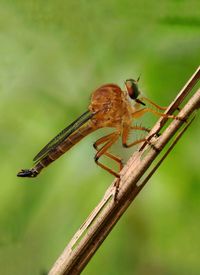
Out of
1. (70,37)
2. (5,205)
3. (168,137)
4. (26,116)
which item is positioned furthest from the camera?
(70,37)

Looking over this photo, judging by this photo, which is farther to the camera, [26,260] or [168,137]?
[26,260]

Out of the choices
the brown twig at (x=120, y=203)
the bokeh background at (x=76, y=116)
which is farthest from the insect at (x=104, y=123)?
the brown twig at (x=120, y=203)

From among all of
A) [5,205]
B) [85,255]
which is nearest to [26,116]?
[5,205]

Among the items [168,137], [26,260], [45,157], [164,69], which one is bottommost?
[26,260]

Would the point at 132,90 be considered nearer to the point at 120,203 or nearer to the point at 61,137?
the point at 61,137

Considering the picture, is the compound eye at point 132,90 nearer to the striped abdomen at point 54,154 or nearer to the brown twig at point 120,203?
the striped abdomen at point 54,154

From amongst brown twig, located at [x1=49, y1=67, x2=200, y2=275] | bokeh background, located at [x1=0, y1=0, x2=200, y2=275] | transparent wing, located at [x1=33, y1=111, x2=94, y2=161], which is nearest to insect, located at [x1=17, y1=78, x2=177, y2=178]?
transparent wing, located at [x1=33, y1=111, x2=94, y2=161]

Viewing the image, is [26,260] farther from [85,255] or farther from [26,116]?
[85,255]

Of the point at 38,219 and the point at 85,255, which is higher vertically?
the point at 85,255
